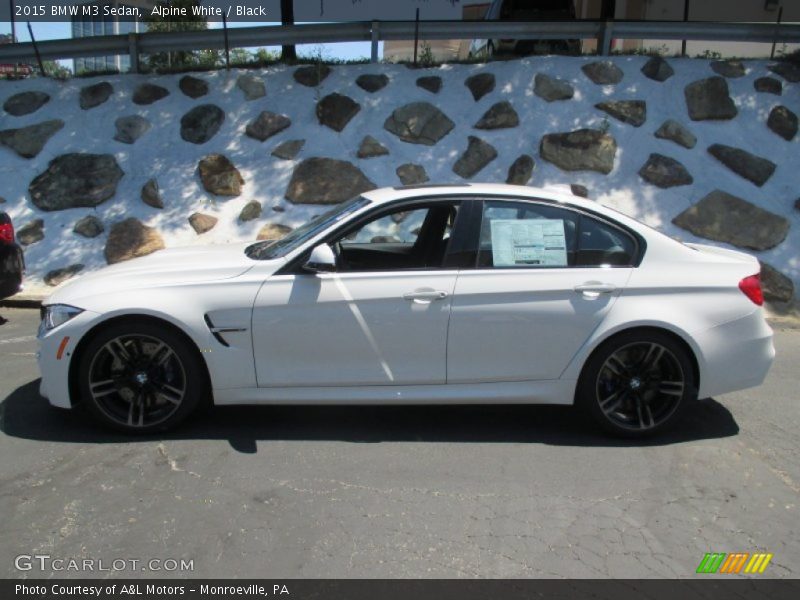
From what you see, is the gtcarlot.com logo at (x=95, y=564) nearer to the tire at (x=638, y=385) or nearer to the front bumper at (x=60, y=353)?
the front bumper at (x=60, y=353)

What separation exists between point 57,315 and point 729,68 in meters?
9.34

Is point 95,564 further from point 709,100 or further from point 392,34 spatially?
point 709,100

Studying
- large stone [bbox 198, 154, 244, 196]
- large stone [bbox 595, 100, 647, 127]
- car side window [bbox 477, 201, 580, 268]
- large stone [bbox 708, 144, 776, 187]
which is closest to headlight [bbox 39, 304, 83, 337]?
car side window [bbox 477, 201, 580, 268]

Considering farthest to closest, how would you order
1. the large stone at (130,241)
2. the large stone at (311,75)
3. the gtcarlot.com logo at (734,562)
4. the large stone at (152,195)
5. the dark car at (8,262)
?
1. the large stone at (311,75)
2. the large stone at (152,195)
3. the large stone at (130,241)
4. the dark car at (8,262)
5. the gtcarlot.com logo at (734,562)

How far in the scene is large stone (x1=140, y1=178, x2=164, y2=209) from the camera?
9.23 metres

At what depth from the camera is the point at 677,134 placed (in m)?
9.48

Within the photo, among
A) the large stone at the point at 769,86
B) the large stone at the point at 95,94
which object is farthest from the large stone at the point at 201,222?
the large stone at the point at 769,86

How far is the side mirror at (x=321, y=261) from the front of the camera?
4285mm

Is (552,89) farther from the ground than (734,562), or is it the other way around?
(552,89)

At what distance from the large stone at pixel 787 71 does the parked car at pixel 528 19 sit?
268cm

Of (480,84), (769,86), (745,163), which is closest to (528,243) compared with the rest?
(745,163)
